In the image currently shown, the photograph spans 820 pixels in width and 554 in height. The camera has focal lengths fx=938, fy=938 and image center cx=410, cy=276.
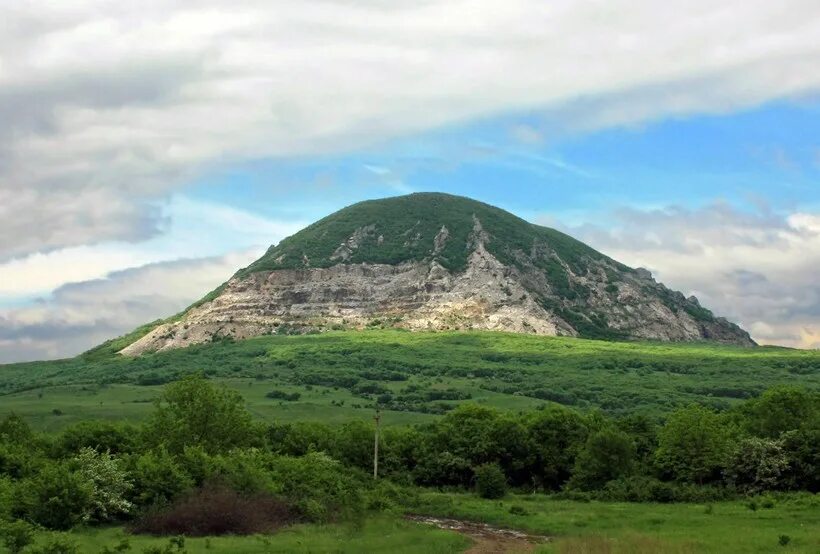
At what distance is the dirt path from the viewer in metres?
54.3

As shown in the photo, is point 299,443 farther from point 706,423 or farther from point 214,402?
point 706,423

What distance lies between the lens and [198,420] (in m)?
87.6

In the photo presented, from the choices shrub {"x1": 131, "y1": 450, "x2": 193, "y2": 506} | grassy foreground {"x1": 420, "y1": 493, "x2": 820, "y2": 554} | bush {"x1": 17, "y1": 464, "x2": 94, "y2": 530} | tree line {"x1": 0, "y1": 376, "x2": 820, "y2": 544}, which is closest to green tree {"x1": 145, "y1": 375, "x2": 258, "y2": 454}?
tree line {"x1": 0, "y1": 376, "x2": 820, "y2": 544}

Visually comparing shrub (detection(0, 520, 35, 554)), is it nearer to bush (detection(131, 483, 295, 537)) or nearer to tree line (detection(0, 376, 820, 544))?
tree line (detection(0, 376, 820, 544))

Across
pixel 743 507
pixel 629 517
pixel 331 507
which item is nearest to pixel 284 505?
pixel 331 507

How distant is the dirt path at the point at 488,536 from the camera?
178 ft

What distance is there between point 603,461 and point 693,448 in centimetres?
900

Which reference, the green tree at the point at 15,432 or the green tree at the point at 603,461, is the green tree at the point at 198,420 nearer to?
the green tree at the point at 15,432

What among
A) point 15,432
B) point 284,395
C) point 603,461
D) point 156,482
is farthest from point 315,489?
point 284,395

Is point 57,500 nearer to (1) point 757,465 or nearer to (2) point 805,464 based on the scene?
(1) point 757,465

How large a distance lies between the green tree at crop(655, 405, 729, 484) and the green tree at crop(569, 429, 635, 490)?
10.9 ft

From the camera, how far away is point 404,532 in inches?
2272

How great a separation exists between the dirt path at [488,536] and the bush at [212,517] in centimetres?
1192

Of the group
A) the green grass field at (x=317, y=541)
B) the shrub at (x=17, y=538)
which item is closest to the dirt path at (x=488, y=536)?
the green grass field at (x=317, y=541)
